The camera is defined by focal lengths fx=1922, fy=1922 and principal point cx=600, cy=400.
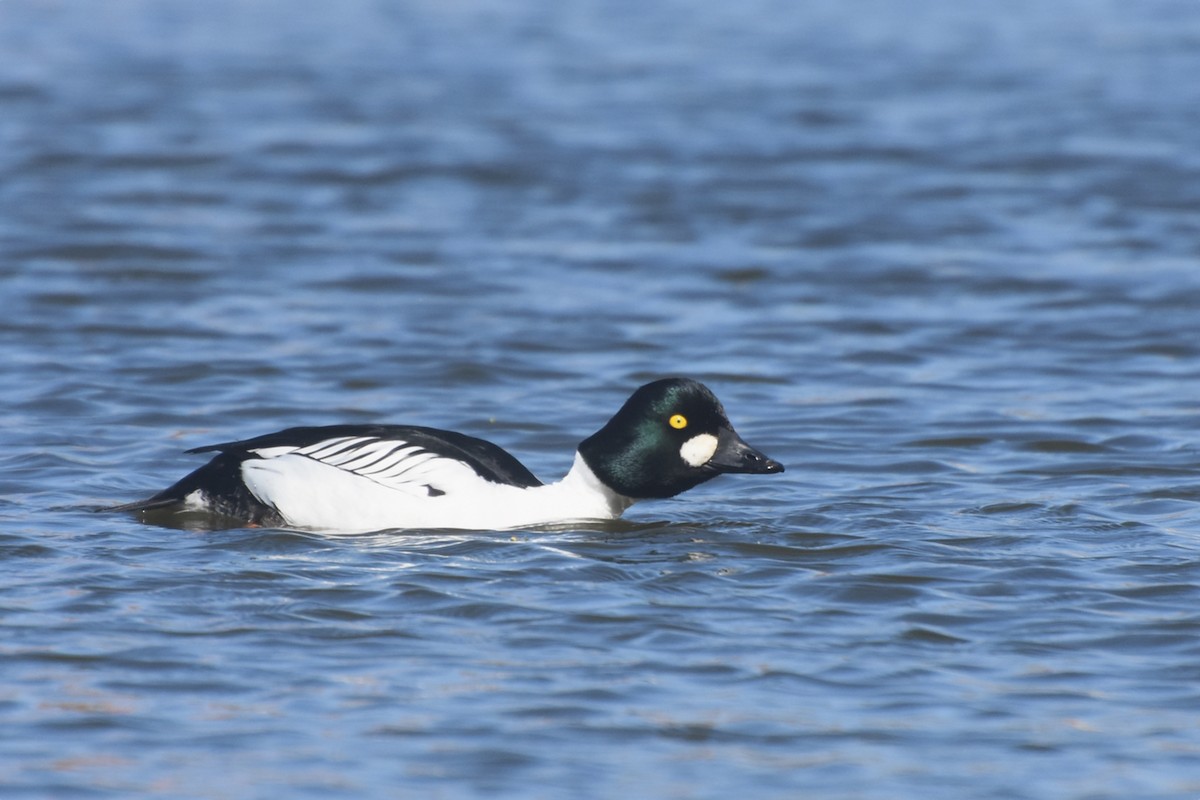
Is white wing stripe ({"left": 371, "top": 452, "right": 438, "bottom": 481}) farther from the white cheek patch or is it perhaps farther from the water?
the white cheek patch

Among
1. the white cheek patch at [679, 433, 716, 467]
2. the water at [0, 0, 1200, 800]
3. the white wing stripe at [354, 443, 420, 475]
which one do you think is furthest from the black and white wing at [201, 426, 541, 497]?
the white cheek patch at [679, 433, 716, 467]

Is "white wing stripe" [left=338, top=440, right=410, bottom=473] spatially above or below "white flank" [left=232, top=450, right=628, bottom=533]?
above

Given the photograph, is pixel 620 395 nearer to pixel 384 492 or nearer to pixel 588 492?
pixel 588 492

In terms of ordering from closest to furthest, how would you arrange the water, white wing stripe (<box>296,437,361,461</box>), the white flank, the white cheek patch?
the water < the white flank < white wing stripe (<box>296,437,361,461</box>) < the white cheek patch

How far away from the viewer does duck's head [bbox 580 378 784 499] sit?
893 centimetres

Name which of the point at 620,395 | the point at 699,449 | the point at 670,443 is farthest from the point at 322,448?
the point at 620,395

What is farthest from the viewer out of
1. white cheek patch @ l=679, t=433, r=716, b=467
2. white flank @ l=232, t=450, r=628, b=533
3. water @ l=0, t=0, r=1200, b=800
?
white cheek patch @ l=679, t=433, r=716, b=467

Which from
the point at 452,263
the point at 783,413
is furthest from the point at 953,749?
the point at 452,263

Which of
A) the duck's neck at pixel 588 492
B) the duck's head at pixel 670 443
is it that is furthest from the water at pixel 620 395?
the duck's head at pixel 670 443

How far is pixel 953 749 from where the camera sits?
6.17 meters

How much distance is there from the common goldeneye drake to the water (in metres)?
0.21

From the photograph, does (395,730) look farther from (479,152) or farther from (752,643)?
(479,152)

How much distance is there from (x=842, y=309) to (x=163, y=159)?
794cm

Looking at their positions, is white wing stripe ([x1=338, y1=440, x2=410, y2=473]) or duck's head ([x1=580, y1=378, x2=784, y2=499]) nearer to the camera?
white wing stripe ([x1=338, y1=440, x2=410, y2=473])
